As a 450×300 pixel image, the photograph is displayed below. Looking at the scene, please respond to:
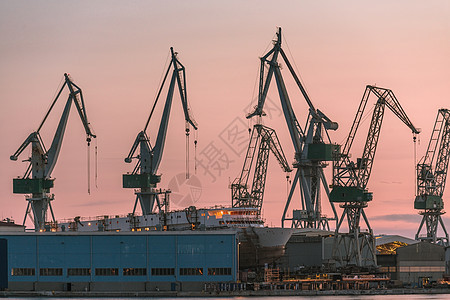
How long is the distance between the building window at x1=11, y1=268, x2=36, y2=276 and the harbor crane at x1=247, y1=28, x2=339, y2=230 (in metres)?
51.7

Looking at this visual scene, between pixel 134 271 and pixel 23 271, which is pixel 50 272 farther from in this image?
pixel 134 271

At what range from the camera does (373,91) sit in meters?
157

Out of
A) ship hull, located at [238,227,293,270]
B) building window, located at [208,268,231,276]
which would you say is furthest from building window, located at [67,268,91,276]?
ship hull, located at [238,227,293,270]

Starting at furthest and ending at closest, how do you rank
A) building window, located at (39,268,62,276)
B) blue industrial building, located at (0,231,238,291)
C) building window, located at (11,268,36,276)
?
building window, located at (11,268,36,276) < building window, located at (39,268,62,276) < blue industrial building, located at (0,231,238,291)

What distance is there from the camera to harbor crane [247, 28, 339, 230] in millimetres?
168250

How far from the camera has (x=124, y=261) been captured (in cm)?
13275

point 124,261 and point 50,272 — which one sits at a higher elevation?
point 124,261

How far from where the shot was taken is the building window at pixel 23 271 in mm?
134000

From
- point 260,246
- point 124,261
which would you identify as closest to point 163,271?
point 124,261

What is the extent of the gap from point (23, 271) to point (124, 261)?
1332cm

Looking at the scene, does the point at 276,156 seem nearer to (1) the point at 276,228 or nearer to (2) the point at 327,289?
(1) the point at 276,228

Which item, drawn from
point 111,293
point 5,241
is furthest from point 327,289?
point 5,241

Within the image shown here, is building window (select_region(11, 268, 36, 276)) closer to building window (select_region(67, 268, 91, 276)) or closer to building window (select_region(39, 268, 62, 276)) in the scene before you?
building window (select_region(39, 268, 62, 276))

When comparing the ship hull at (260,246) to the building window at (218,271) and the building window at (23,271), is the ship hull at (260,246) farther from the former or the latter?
the building window at (23,271)
